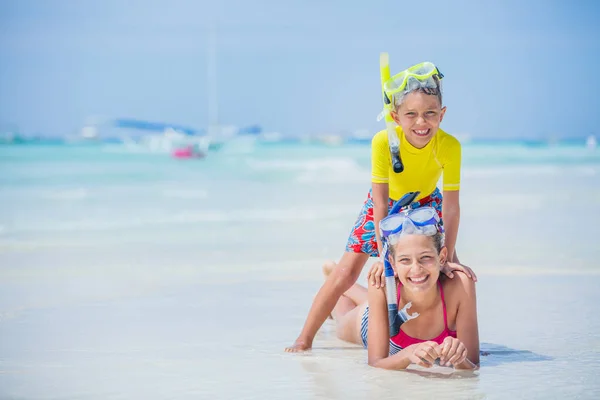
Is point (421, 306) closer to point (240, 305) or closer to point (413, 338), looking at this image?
point (413, 338)

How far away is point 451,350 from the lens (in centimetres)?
352

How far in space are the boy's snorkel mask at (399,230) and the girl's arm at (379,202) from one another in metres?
0.16

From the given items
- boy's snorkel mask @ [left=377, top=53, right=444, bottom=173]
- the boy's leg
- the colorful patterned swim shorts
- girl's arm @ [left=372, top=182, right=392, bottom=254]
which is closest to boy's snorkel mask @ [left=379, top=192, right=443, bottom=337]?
girl's arm @ [left=372, top=182, right=392, bottom=254]

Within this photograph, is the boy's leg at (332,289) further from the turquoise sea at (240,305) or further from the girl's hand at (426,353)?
the girl's hand at (426,353)

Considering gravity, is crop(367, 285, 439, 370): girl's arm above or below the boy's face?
below

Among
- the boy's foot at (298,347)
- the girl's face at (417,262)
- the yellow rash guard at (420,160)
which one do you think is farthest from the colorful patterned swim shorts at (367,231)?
the girl's face at (417,262)

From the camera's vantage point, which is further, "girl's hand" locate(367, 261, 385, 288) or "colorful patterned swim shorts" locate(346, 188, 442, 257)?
"colorful patterned swim shorts" locate(346, 188, 442, 257)

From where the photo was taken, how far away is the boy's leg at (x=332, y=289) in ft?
14.8

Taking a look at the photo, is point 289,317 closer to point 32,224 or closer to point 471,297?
point 471,297

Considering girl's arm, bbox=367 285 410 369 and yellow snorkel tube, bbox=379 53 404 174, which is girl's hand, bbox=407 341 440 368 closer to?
girl's arm, bbox=367 285 410 369

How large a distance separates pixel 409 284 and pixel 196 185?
55.8ft

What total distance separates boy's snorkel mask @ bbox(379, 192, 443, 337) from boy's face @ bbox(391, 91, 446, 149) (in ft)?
1.02

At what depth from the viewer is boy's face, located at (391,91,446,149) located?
3971mm

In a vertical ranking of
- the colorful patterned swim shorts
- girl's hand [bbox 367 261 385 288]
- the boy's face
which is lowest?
girl's hand [bbox 367 261 385 288]
